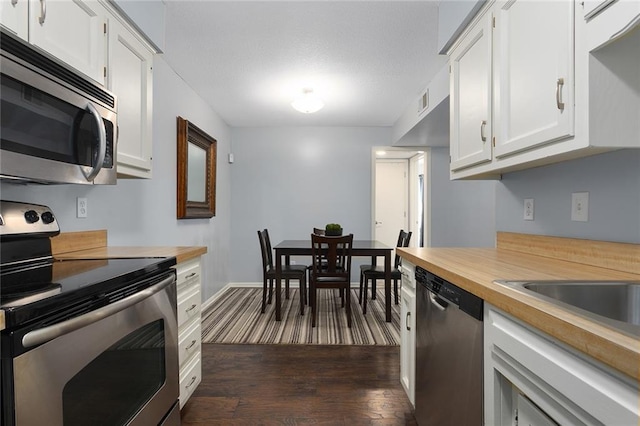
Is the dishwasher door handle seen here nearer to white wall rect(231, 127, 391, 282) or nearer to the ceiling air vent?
the ceiling air vent

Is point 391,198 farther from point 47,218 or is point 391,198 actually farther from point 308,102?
point 47,218

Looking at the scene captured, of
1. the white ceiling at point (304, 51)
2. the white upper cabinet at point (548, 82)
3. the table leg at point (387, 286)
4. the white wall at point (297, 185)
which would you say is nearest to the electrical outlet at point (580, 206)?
the white upper cabinet at point (548, 82)

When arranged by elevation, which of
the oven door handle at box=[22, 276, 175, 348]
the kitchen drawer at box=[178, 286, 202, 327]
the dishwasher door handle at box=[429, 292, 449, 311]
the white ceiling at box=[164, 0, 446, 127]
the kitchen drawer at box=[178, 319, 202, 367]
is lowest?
the kitchen drawer at box=[178, 319, 202, 367]

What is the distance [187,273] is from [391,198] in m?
5.24

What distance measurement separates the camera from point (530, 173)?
1792mm

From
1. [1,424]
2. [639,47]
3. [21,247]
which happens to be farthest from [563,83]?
[21,247]

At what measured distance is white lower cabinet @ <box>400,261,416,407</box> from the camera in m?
1.71

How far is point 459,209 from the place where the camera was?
14.6 ft

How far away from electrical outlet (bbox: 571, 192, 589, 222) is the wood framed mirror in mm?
3016

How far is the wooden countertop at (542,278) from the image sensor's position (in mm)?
565

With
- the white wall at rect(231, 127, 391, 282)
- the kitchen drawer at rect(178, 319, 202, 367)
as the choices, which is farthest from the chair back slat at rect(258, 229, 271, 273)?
the kitchen drawer at rect(178, 319, 202, 367)

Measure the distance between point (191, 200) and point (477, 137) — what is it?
111 inches

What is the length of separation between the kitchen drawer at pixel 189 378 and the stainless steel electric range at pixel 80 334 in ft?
0.58

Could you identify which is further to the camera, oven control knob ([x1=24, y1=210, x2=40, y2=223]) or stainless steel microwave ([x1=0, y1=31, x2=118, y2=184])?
oven control knob ([x1=24, y1=210, x2=40, y2=223])
